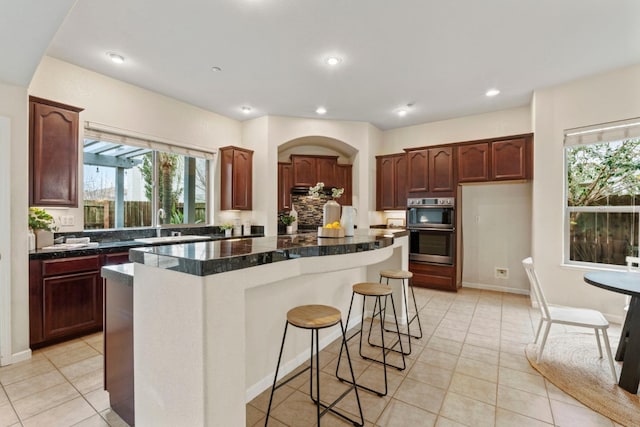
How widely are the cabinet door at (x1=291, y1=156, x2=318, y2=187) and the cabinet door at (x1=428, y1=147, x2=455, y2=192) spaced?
2103mm

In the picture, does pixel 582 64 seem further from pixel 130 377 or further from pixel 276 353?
pixel 130 377

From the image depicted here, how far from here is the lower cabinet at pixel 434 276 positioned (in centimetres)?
466

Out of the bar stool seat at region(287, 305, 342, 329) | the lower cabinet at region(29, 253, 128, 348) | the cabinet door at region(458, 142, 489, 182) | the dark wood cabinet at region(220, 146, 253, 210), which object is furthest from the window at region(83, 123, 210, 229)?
the cabinet door at region(458, 142, 489, 182)

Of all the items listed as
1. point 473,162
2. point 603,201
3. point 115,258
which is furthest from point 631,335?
point 115,258

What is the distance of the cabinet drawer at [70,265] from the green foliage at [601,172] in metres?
5.82

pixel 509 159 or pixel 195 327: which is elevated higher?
pixel 509 159

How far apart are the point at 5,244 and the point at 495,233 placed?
6193 millimetres

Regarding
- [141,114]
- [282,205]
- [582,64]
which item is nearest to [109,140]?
[141,114]

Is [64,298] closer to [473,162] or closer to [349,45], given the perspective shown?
[349,45]

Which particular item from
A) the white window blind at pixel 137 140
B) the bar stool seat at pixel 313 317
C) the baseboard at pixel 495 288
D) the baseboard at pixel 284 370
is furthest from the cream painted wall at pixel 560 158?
the white window blind at pixel 137 140

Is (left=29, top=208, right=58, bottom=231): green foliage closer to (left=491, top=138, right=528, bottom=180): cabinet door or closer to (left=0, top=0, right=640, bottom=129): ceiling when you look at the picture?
(left=0, top=0, right=640, bottom=129): ceiling

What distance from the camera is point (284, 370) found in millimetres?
2238

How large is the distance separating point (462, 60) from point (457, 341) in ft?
9.96

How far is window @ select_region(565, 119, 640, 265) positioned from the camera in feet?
11.3
